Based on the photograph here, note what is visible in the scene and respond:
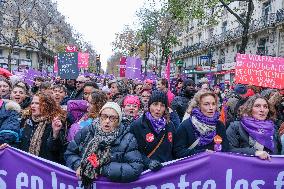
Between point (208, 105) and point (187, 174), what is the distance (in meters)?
0.80

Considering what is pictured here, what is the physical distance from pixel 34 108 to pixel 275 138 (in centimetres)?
273

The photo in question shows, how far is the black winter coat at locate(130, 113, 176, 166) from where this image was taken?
4.25 metres

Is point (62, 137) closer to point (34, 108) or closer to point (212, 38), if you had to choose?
point (34, 108)

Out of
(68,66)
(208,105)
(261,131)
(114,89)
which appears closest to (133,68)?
(68,66)

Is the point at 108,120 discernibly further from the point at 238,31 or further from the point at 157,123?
the point at 238,31

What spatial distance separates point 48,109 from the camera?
466 centimetres

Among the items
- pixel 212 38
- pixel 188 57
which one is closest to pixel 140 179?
pixel 212 38

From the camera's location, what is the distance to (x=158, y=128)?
14.1ft

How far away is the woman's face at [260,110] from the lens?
4652mm

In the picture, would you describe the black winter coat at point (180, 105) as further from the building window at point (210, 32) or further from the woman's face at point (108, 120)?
the building window at point (210, 32)

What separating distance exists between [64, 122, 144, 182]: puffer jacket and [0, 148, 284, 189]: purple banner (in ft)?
0.59

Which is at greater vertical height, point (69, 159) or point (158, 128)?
point (158, 128)

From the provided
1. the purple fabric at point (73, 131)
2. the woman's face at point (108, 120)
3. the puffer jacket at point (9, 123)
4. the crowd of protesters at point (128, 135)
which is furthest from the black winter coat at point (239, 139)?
the puffer jacket at point (9, 123)

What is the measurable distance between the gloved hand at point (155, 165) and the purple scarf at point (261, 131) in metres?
1.12
